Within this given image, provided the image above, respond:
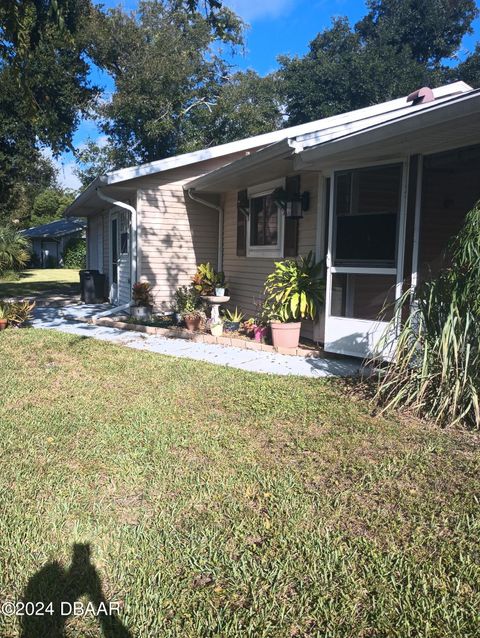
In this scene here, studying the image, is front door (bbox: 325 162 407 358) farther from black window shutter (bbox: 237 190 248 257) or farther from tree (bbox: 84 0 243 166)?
tree (bbox: 84 0 243 166)

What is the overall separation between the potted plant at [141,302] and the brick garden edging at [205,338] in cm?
39

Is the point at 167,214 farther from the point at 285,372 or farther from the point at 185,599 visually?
the point at 185,599

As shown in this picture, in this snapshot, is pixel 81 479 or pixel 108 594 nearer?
pixel 108 594

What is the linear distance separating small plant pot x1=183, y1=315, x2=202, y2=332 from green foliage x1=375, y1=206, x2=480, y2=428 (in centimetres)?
474

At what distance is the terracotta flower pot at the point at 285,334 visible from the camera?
23.5ft

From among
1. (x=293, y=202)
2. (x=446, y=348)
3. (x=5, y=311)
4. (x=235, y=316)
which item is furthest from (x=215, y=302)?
(x=446, y=348)

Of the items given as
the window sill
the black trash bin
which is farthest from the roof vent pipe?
the black trash bin

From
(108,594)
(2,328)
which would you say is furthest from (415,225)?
(2,328)

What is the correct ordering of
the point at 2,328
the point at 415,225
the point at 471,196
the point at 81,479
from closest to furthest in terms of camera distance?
1. the point at 81,479
2. the point at 415,225
3. the point at 471,196
4. the point at 2,328

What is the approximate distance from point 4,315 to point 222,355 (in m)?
4.25

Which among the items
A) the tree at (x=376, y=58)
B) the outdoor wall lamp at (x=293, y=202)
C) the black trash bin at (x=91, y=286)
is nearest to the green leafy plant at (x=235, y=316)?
the outdoor wall lamp at (x=293, y=202)

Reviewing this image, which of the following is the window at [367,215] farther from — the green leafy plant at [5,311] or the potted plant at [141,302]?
the green leafy plant at [5,311]

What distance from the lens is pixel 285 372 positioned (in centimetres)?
604

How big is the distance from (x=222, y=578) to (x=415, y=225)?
4708 millimetres
